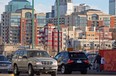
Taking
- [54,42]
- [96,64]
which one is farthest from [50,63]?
[54,42]

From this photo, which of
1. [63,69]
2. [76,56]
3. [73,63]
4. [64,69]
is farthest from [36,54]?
[76,56]

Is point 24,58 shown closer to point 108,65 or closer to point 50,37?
point 108,65

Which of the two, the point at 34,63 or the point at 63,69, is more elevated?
the point at 34,63

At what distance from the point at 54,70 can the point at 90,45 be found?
538 feet

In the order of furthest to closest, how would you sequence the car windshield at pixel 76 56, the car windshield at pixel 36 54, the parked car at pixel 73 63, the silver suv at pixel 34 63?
1. the car windshield at pixel 76 56
2. the parked car at pixel 73 63
3. the car windshield at pixel 36 54
4. the silver suv at pixel 34 63

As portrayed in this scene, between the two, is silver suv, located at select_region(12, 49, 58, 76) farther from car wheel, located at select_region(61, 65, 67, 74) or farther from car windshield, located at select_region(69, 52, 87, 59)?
car windshield, located at select_region(69, 52, 87, 59)

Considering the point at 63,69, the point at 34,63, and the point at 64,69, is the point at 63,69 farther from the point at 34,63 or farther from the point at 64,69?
the point at 34,63

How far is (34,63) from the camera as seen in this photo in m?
28.5

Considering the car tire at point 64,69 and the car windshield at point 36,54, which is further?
the car tire at point 64,69

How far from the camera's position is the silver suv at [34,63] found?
93.5 ft

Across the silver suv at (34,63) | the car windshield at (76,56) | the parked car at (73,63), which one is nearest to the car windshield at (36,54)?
the silver suv at (34,63)

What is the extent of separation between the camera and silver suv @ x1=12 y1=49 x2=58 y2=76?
28.5 meters

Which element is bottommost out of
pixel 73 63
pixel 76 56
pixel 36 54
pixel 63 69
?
pixel 63 69

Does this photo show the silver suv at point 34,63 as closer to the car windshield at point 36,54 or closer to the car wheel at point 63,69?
the car windshield at point 36,54
